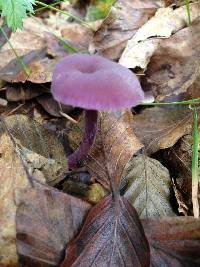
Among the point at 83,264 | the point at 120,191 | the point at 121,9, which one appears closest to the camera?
the point at 83,264

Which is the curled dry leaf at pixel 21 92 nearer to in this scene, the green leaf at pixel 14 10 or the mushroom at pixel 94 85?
the green leaf at pixel 14 10

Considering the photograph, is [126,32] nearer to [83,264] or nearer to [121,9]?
[121,9]

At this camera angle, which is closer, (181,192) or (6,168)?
(6,168)

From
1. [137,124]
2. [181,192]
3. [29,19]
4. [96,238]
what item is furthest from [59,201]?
[29,19]

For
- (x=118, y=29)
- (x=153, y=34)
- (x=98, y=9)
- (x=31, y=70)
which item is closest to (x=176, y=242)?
(x=31, y=70)

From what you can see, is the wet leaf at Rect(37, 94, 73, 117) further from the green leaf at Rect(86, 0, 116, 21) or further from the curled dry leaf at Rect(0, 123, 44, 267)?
the green leaf at Rect(86, 0, 116, 21)

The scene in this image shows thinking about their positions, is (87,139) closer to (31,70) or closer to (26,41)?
(31,70)
